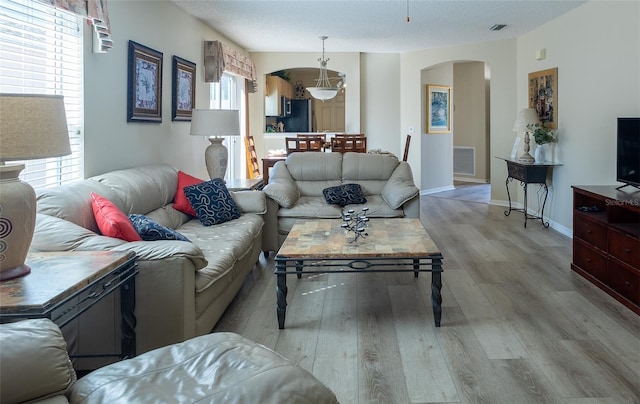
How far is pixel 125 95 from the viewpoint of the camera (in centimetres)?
426

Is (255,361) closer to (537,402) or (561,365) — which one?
(537,402)

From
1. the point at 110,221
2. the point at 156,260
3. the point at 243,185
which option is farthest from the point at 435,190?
the point at 156,260

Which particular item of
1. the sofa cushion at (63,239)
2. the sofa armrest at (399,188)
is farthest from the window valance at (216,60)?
the sofa cushion at (63,239)

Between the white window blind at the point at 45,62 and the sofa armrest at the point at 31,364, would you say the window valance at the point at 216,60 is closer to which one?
the white window blind at the point at 45,62

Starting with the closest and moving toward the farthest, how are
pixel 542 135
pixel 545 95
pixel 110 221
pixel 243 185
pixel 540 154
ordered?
1. pixel 110 221
2. pixel 243 185
3. pixel 542 135
4. pixel 545 95
5. pixel 540 154

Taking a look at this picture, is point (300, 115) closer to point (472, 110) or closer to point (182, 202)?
point (472, 110)

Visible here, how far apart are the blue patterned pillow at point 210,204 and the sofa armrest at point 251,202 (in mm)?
163

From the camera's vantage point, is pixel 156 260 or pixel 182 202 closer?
pixel 156 260

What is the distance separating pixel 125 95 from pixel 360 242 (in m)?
2.28

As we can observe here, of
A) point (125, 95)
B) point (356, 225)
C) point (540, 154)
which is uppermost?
point (125, 95)

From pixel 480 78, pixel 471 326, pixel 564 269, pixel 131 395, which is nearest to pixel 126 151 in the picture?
pixel 471 326

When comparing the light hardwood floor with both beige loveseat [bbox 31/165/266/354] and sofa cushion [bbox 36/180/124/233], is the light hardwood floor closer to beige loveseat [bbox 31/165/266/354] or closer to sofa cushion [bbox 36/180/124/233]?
beige loveseat [bbox 31/165/266/354]

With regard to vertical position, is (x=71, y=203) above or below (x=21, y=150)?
below

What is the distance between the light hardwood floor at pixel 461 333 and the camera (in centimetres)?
240
